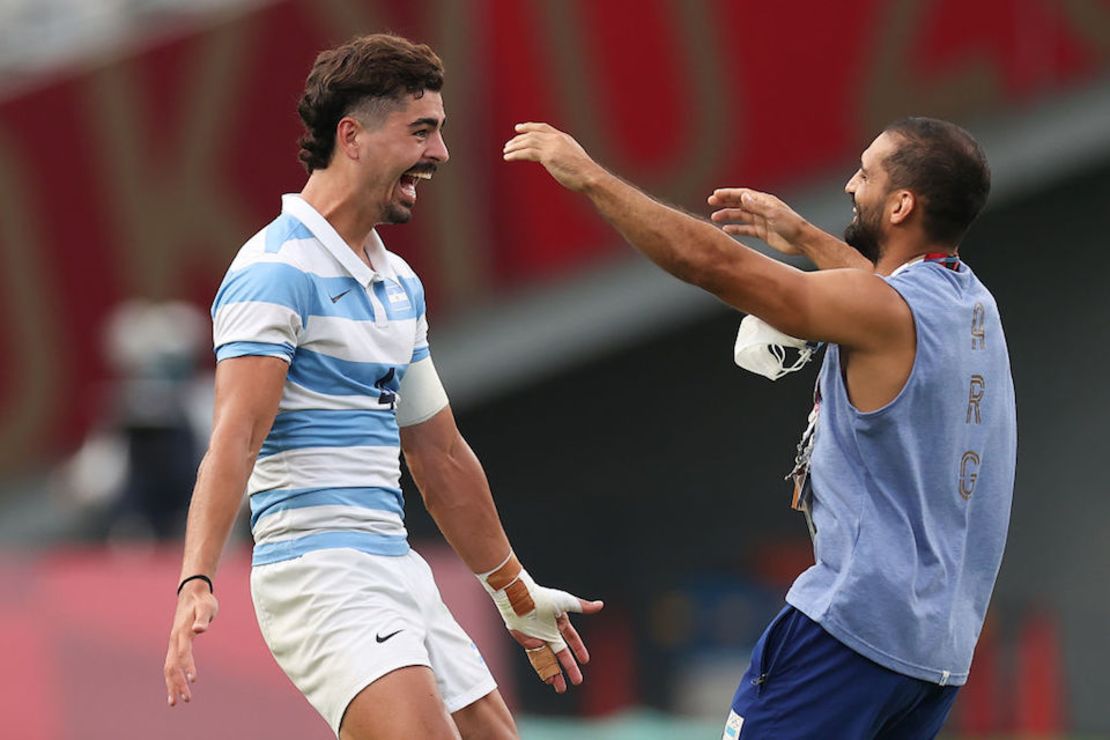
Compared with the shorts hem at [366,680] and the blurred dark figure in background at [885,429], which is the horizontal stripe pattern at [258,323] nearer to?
the blurred dark figure in background at [885,429]

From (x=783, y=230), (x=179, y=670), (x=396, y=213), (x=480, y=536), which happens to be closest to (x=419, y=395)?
(x=480, y=536)

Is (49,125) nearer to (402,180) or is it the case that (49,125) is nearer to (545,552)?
(545,552)

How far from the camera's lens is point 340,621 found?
5.31 meters

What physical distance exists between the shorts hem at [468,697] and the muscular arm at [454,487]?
1.34ft

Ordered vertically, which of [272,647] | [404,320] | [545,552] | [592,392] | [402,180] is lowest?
[545,552]

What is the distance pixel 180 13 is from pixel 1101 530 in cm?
762

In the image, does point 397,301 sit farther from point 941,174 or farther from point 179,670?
point 941,174

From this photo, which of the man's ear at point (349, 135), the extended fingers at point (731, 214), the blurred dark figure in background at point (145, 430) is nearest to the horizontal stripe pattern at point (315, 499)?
the man's ear at point (349, 135)

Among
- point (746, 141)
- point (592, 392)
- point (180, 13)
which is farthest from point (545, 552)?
point (180, 13)

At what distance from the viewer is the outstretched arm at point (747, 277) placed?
16.6 ft

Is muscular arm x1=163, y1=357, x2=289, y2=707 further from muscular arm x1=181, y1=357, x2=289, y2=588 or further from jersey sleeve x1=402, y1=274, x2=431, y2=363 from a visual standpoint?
jersey sleeve x1=402, y1=274, x2=431, y2=363

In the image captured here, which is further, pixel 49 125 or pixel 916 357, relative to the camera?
pixel 49 125

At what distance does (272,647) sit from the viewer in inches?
216

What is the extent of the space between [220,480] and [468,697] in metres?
1.00
